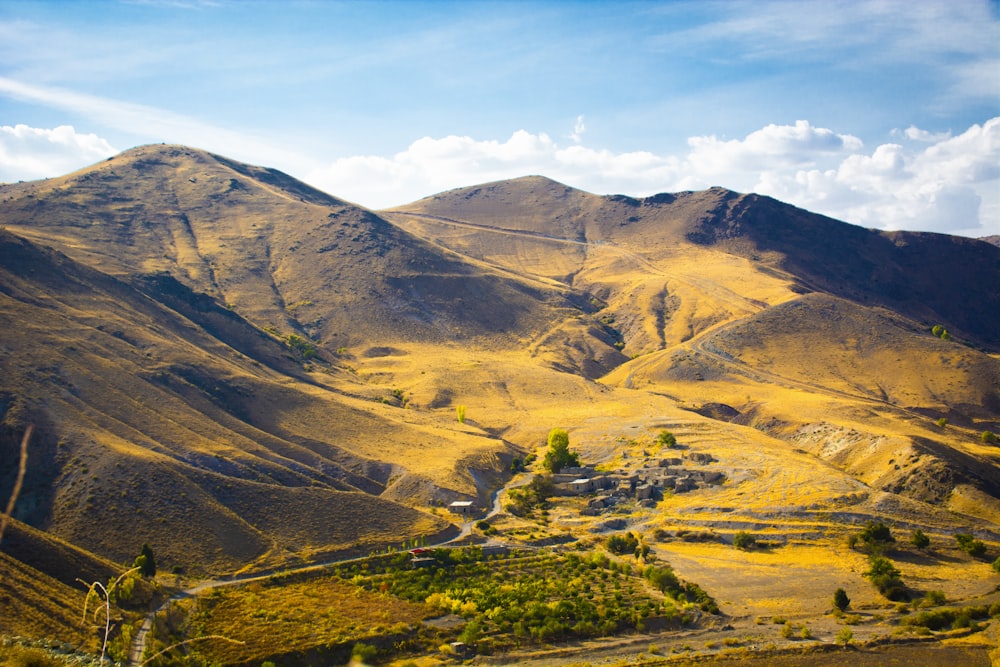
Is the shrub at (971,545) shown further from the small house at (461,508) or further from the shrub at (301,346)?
the shrub at (301,346)

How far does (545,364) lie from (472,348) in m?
16.5

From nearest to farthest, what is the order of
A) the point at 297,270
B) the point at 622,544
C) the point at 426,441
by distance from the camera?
the point at 622,544
the point at 426,441
the point at 297,270

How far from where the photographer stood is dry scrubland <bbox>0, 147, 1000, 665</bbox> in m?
55.6

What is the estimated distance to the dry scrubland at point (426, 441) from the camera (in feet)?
182

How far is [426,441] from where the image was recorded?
335ft

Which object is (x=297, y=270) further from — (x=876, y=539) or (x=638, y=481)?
(x=876, y=539)

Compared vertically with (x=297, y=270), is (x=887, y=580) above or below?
below

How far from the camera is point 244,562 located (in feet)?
203

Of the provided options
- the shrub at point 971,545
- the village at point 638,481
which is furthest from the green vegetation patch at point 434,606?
the shrub at point 971,545

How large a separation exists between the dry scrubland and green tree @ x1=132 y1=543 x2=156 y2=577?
3.60ft

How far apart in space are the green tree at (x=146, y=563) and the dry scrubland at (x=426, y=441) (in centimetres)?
110

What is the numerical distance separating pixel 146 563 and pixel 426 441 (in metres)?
48.4

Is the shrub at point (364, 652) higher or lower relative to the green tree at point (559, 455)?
lower

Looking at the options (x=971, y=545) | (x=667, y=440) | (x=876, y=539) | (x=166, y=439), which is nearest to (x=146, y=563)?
(x=166, y=439)
